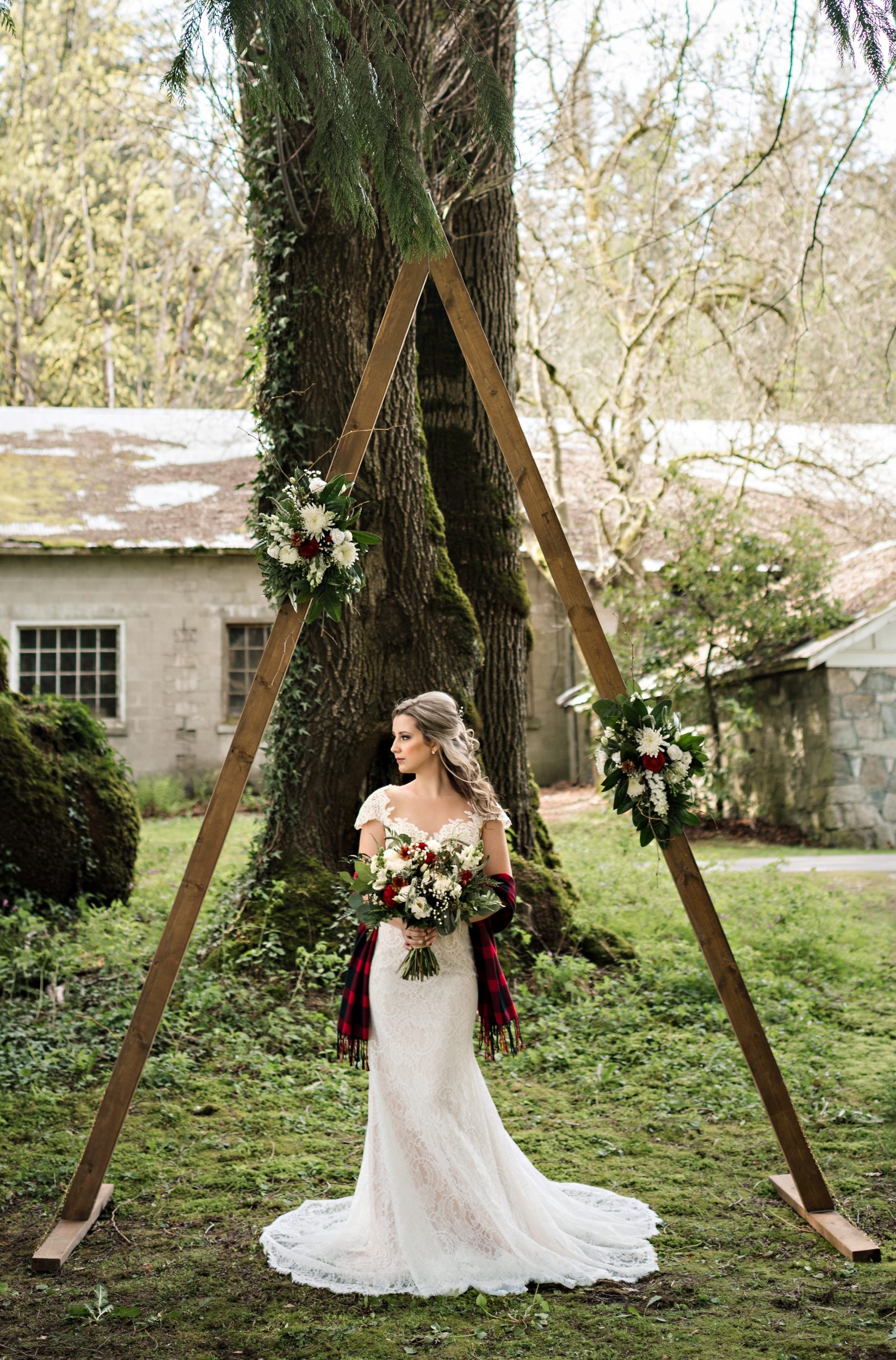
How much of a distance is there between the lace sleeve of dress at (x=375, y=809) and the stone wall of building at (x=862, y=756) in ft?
34.6

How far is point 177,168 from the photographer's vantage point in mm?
24359

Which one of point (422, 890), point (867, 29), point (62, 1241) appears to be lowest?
point (62, 1241)

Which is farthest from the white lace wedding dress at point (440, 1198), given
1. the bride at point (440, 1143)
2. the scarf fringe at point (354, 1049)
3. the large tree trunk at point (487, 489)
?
the large tree trunk at point (487, 489)

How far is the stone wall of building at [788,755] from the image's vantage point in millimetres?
13961

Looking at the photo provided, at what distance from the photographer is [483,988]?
4.10m

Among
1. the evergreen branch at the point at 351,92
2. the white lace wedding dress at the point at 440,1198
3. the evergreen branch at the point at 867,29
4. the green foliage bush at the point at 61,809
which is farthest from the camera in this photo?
the green foliage bush at the point at 61,809

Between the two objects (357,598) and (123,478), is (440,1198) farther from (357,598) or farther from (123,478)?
(123,478)

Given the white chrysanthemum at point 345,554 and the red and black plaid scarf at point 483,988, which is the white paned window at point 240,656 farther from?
the red and black plaid scarf at point 483,988

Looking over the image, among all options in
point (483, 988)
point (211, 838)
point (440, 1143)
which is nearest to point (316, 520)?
point (211, 838)

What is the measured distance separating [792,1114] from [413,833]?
1.62 meters

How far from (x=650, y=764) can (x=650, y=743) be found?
0.07 metres

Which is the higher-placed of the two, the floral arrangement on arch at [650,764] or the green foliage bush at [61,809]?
the floral arrangement on arch at [650,764]

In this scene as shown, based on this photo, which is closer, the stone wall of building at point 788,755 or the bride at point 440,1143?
the bride at point 440,1143

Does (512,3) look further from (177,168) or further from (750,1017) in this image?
(177,168)
